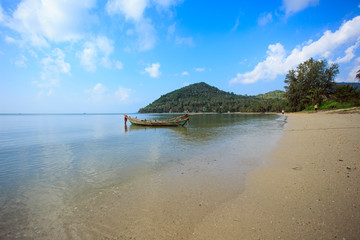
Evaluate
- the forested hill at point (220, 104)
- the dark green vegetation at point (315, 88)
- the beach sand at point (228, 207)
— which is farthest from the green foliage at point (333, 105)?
the forested hill at point (220, 104)

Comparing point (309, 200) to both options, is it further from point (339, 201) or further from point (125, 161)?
point (125, 161)

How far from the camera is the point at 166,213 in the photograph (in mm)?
3463

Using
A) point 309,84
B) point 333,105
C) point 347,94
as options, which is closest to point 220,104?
point 309,84

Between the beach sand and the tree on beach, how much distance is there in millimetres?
57833

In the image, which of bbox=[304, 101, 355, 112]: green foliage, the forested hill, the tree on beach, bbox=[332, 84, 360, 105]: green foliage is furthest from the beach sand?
the forested hill

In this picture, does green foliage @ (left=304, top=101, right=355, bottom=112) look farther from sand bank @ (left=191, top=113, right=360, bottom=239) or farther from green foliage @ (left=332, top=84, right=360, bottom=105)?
sand bank @ (left=191, top=113, right=360, bottom=239)

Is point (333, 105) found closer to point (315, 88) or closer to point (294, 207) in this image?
point (315, 88)

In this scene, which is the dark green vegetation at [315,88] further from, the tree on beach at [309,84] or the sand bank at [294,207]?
the sand bank at [294,207]

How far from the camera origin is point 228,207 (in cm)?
353

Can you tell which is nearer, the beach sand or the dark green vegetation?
the beach sand

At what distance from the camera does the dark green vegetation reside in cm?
4243

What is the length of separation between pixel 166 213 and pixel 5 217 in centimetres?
382

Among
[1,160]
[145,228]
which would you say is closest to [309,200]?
[145,228]

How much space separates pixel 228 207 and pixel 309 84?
66432 mm
